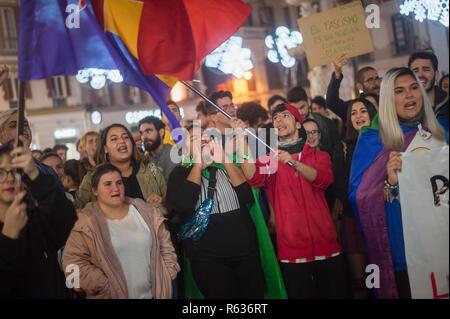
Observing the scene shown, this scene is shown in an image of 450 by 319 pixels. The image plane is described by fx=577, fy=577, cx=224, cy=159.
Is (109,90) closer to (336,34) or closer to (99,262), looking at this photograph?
(336,34)

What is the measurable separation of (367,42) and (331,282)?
9.23ft

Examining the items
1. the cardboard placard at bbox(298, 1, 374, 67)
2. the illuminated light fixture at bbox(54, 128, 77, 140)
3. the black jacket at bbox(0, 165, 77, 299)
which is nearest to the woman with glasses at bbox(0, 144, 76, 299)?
the black jacket at bbox(0, 165, 77, 299)

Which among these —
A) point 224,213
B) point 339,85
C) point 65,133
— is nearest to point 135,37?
point 224,213

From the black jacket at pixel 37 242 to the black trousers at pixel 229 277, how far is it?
1416mm

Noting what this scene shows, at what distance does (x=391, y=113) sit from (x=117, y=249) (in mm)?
2462

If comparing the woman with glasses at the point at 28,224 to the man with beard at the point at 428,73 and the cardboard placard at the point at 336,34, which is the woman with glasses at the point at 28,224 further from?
the cardboard placard at the point at 336,34

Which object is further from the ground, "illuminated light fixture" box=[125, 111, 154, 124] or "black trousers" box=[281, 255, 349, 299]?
"illuminated light fixture" box=[125, 111, 154, 124]

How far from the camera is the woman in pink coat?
4641 millimetres

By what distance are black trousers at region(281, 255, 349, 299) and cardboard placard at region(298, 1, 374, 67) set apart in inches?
99.4

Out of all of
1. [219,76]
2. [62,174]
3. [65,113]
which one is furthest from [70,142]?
[62,174]

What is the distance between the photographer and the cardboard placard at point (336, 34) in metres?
6.43

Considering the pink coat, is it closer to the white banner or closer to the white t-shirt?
the white t-shirt

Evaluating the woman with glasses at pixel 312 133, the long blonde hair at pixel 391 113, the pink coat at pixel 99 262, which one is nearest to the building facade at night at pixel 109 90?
the woman with glasses at pixel 312 133
